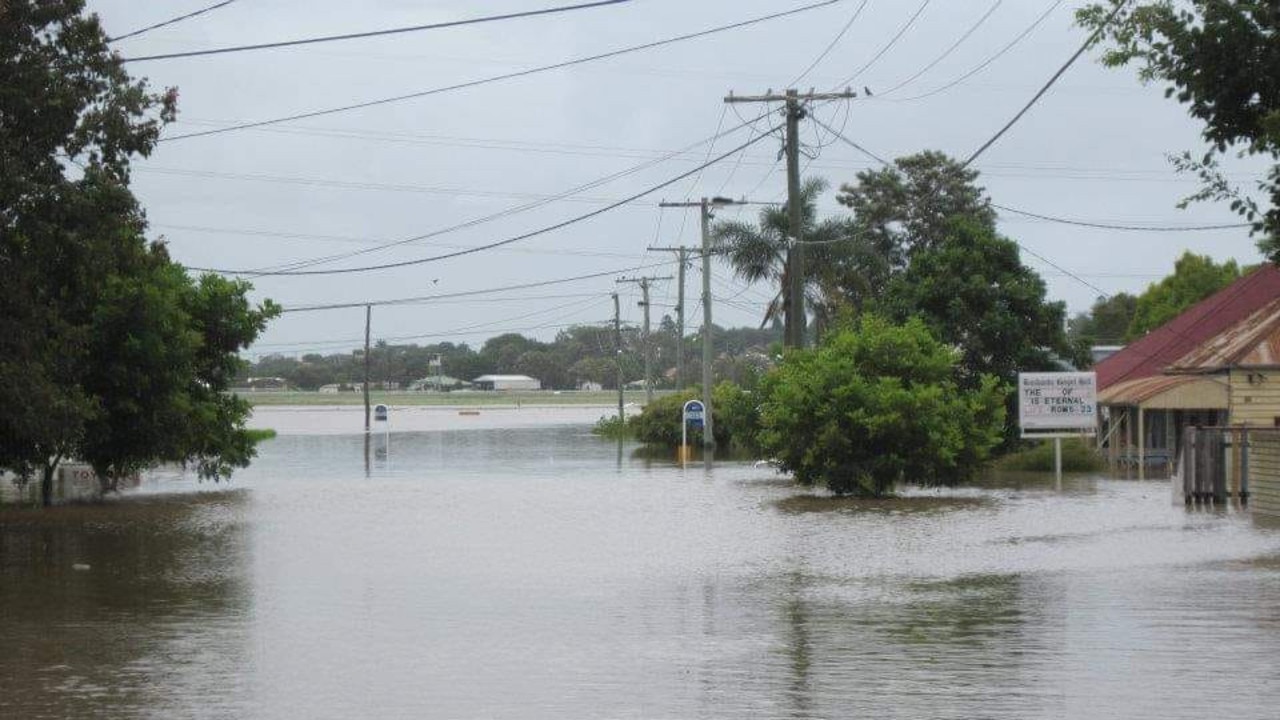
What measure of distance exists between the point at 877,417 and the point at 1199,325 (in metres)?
19.2

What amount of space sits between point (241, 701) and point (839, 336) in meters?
26.6

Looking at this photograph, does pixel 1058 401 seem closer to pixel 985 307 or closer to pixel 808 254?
pixel 985 307

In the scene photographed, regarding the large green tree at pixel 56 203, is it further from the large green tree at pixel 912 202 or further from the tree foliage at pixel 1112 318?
the tree foliage at pixel 1112 318

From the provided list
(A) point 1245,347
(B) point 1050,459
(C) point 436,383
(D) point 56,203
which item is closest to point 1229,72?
(D) point 56,203

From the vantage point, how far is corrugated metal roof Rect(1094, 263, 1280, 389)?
46875 millimetres

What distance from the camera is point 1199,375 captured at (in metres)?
41.7

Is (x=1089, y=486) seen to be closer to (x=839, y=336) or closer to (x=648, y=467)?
(x=839, y=336)

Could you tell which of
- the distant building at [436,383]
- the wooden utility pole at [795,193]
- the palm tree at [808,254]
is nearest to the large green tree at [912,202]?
the palm tree at [808,254]

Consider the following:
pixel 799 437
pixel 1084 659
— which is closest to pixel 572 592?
pixel 1084 659

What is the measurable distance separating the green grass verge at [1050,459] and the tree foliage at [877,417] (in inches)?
467

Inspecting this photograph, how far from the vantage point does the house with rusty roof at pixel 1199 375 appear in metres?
38.7

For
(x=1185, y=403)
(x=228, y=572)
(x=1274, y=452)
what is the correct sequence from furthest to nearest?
1. (x=1185, y=403)
2. (x=1274, y=452)
3. (x=228, y=572)

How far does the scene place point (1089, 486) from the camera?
39.3 m

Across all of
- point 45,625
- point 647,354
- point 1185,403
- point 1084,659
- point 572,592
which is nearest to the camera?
point 1084,659
